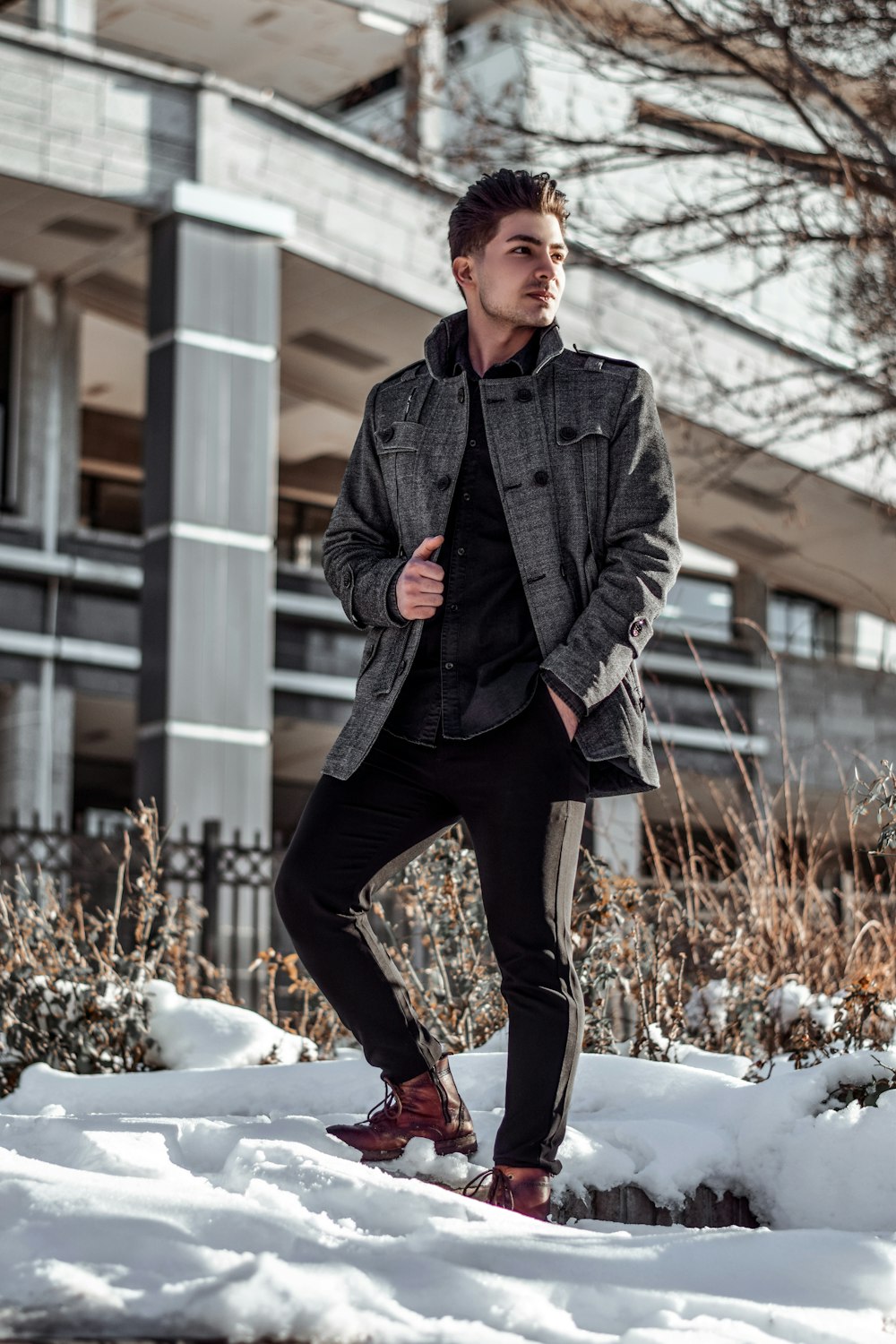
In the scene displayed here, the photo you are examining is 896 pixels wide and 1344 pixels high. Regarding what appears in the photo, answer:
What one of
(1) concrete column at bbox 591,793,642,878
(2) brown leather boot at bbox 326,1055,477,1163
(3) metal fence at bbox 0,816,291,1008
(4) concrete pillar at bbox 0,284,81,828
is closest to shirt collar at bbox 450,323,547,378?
(1) concrete column at bbox 591,793,642,878

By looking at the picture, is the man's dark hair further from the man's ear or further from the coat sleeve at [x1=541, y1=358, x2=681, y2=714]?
the coat sleeve at [x1=541, y1=358, x2=681, y2=714]

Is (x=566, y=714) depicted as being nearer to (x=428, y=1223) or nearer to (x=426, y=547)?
(x=426, y=547)

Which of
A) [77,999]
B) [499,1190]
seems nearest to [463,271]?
[499,1190]

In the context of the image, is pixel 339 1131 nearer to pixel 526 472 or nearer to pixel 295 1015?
pixel 526 472

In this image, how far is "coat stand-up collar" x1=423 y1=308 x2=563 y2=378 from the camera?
3873mm

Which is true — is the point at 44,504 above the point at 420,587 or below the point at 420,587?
above

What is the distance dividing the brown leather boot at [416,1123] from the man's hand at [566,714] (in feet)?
2.49

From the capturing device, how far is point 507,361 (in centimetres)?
387

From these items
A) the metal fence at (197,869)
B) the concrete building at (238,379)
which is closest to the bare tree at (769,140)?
the concrete building at (238,379)

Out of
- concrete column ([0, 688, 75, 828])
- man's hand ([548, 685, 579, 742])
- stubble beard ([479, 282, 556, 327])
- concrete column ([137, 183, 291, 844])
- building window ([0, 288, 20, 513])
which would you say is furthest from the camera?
building window ([0, 288, 20, 513])

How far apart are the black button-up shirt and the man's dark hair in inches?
12.7

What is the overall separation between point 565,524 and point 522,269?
52 centimetres

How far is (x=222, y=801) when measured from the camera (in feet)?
47.5

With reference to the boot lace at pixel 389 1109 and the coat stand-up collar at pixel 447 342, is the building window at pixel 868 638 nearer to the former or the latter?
the coat stand-up collar at pixel 447 342
